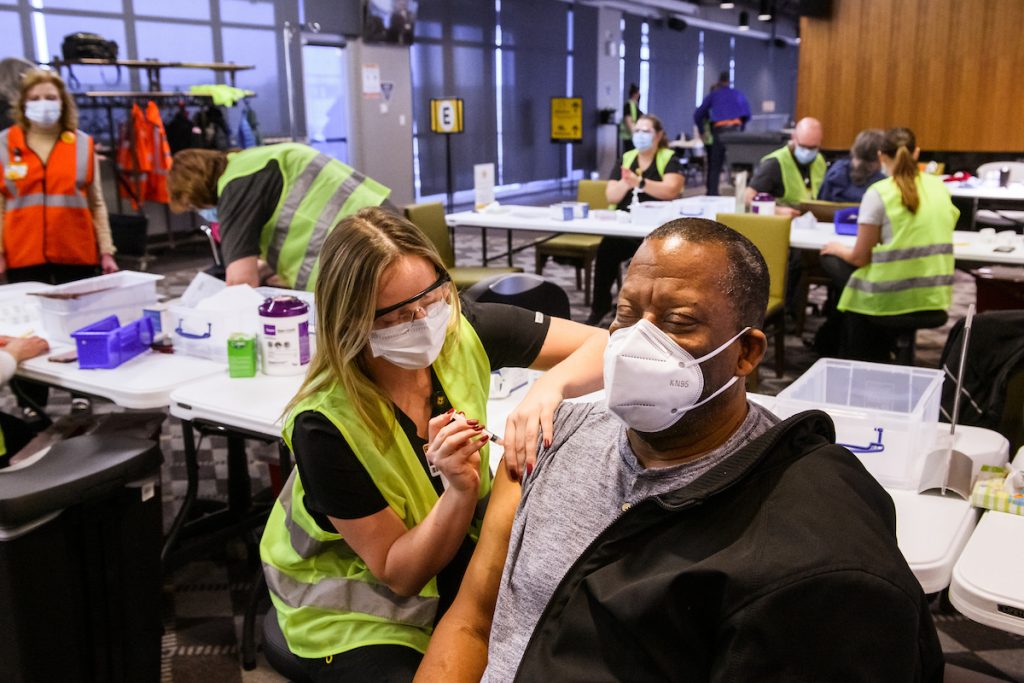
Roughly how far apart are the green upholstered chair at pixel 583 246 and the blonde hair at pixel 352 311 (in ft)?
14.4

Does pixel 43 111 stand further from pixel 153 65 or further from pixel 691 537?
pixel 153 65

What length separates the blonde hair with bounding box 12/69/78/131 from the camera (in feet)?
12.9

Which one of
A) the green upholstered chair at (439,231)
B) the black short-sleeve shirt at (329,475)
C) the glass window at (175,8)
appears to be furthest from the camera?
the glass window at (175,8)

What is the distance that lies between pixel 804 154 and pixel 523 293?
4128 mm

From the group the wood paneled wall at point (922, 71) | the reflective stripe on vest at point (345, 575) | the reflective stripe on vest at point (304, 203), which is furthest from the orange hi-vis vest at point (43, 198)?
the wood paneled wall at point (922, 71)

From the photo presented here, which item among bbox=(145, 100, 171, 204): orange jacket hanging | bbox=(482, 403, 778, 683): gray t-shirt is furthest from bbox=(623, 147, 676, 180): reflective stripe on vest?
bbox=(482, 403, 778, 683): gray t-shirt

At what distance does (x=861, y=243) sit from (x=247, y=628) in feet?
10.2

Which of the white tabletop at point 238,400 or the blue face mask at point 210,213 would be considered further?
the blue face mask at point 210,213

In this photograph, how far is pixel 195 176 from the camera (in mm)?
3072

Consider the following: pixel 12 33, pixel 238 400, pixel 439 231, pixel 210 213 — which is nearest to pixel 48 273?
pixel 210 213

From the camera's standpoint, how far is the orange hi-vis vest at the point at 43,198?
401cm

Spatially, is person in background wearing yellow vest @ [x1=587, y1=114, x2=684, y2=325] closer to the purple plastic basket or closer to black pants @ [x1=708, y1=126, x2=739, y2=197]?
the purple plastic basket

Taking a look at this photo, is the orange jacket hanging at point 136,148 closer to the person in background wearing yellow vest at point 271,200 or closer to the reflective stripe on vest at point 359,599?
the person in background wearing yellow vest at point 271,200

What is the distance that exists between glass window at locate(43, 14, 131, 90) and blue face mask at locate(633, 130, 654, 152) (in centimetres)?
531
